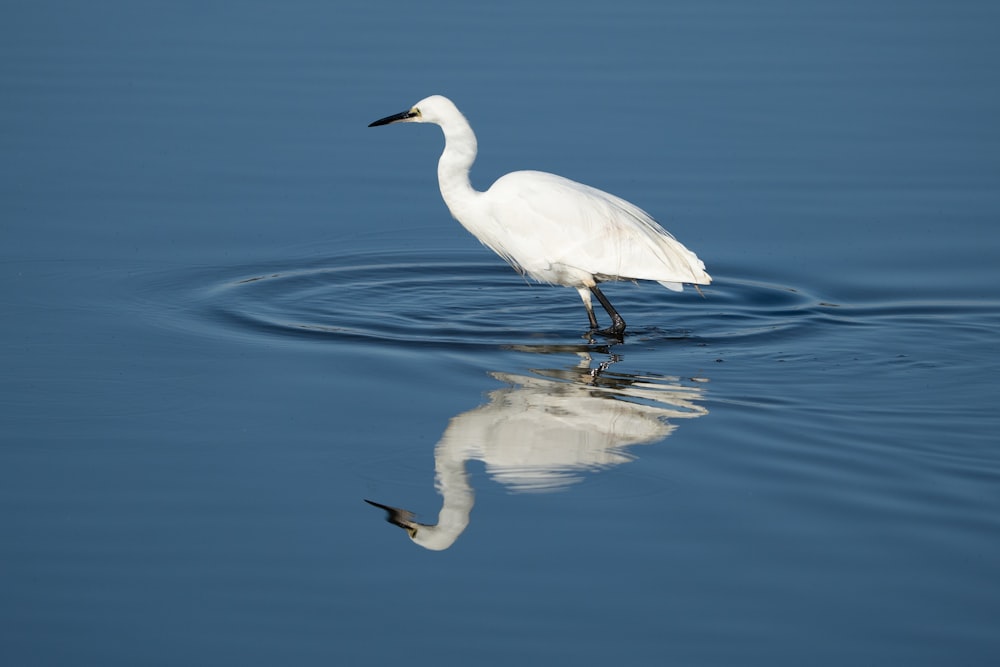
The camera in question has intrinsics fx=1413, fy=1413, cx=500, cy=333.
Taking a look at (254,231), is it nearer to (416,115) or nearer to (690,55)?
(416,115)

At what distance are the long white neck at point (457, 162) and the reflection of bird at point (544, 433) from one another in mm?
1928

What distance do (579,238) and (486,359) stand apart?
4.63 feet

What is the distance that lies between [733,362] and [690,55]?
330 inches

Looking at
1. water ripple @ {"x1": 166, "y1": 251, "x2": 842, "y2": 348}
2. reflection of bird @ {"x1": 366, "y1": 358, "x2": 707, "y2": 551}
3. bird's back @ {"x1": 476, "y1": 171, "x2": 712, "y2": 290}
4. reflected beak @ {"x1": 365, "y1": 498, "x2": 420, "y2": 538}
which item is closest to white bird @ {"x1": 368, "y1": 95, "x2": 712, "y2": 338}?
bird's back @ {"x1": 476, "y1": 171, "x2": 712, "y2": 290}

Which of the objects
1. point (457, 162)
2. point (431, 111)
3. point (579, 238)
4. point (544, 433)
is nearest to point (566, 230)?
point (579, 238)

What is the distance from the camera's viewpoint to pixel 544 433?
7.32m

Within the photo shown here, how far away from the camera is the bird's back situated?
9.63 metres

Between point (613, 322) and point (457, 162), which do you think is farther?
point (457, 162)

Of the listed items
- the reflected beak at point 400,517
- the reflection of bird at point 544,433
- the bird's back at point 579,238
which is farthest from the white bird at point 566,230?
the reflected beak at point 400,517

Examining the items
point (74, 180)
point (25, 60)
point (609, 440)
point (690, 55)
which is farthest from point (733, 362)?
point (25, 60)

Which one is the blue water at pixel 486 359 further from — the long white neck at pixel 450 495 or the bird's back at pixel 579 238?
the bird's back at pixel 579 238

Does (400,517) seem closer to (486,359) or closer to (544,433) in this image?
(544,433)

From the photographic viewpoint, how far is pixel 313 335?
8.99 m

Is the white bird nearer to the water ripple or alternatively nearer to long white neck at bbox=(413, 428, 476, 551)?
the water ripple
